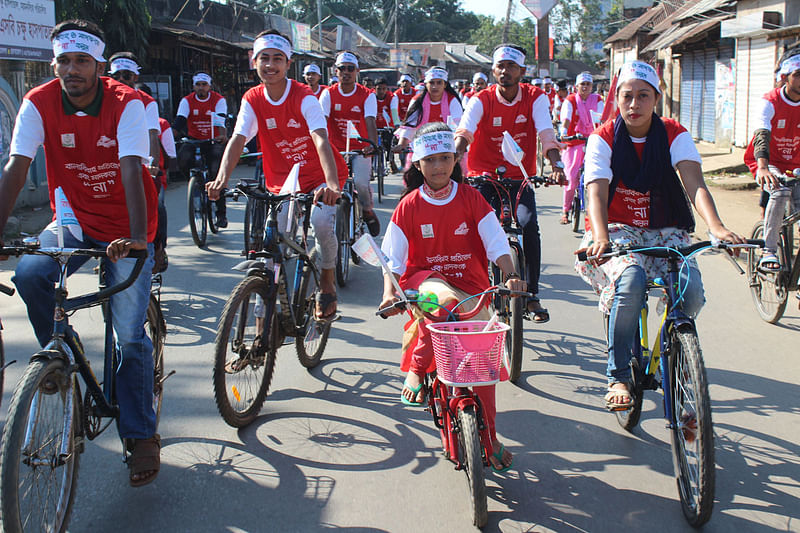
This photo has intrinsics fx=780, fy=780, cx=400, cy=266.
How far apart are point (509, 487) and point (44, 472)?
2157 mm

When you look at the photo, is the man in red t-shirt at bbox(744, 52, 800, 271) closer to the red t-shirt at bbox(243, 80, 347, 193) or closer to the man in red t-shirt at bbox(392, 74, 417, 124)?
the red t-shirt at bbox(243, 80, 347, 193)

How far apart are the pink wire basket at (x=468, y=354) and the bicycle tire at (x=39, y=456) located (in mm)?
1607

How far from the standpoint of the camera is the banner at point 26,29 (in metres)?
11.9

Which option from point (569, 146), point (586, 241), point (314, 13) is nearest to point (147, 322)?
point (586, 241)

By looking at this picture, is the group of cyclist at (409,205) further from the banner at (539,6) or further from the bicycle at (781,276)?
the banner at (539,6)

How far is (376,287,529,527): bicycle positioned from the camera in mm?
3346

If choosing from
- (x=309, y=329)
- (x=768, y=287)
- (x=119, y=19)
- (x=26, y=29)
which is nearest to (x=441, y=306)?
(x=309, y=329)

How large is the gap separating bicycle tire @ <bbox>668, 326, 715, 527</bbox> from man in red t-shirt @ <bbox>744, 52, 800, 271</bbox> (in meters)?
3.39

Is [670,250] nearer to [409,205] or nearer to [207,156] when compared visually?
[409,205]

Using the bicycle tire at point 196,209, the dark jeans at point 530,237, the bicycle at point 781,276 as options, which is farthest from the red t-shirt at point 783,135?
the bicycle tire at point 196,209

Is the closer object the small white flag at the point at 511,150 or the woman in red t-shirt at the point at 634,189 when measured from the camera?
the woman in red t-shirt at the point at 634,189

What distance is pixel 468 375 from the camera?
3.39 m

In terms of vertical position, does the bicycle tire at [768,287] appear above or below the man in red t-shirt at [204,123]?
below

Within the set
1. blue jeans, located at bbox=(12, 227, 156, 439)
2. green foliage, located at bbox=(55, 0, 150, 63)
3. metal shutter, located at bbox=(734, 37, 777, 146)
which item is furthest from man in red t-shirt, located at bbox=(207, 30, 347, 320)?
metal shutter, located at bbox=(734, 37, 777, 146)
